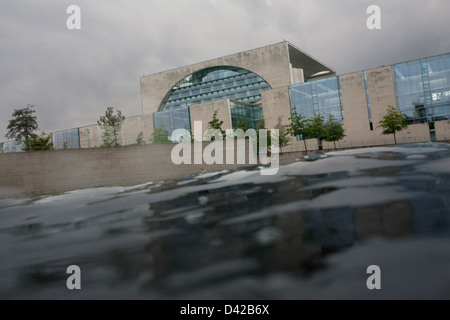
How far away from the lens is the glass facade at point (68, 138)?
66.1 m

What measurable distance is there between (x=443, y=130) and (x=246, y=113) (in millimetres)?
27156

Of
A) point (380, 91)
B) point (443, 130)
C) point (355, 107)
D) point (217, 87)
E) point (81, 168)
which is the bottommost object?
point (81, 168)

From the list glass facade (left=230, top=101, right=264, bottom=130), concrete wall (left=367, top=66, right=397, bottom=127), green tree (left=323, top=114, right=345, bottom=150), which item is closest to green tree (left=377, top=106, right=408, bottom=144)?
concrete wall (left=367, top=66, right=397, bottom=127)

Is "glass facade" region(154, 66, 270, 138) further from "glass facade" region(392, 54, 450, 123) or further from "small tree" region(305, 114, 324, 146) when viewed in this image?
"glass facade" region(392, 54, 450, 123)

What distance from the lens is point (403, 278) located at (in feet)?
4.35

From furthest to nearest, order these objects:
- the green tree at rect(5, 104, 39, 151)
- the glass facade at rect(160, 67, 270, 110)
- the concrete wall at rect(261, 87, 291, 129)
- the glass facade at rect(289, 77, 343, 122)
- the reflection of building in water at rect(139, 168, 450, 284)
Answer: the glass facade at rect(160, 67, 270, 110), the concrete wall at rect(261, 87, 291, 129), the glass facade at rect(289, 77, 343, 122), the green tree at rect(5, 104, 39, 151), the reflection of building in water at rect(139, 168, 450, 284)

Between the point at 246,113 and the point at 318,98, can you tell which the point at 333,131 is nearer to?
the point at 318,98

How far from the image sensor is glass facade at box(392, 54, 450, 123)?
122 feet

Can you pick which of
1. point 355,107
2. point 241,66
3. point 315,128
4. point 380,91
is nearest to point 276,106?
point 315,128

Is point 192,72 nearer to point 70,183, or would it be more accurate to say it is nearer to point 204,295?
point 70,183

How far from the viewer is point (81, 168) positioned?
55.2 ft

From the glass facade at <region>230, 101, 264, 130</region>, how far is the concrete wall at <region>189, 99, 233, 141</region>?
1.07m

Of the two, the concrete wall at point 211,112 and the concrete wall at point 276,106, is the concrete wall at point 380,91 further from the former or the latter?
the concrete wall at point 211,112

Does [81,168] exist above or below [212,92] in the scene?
below
